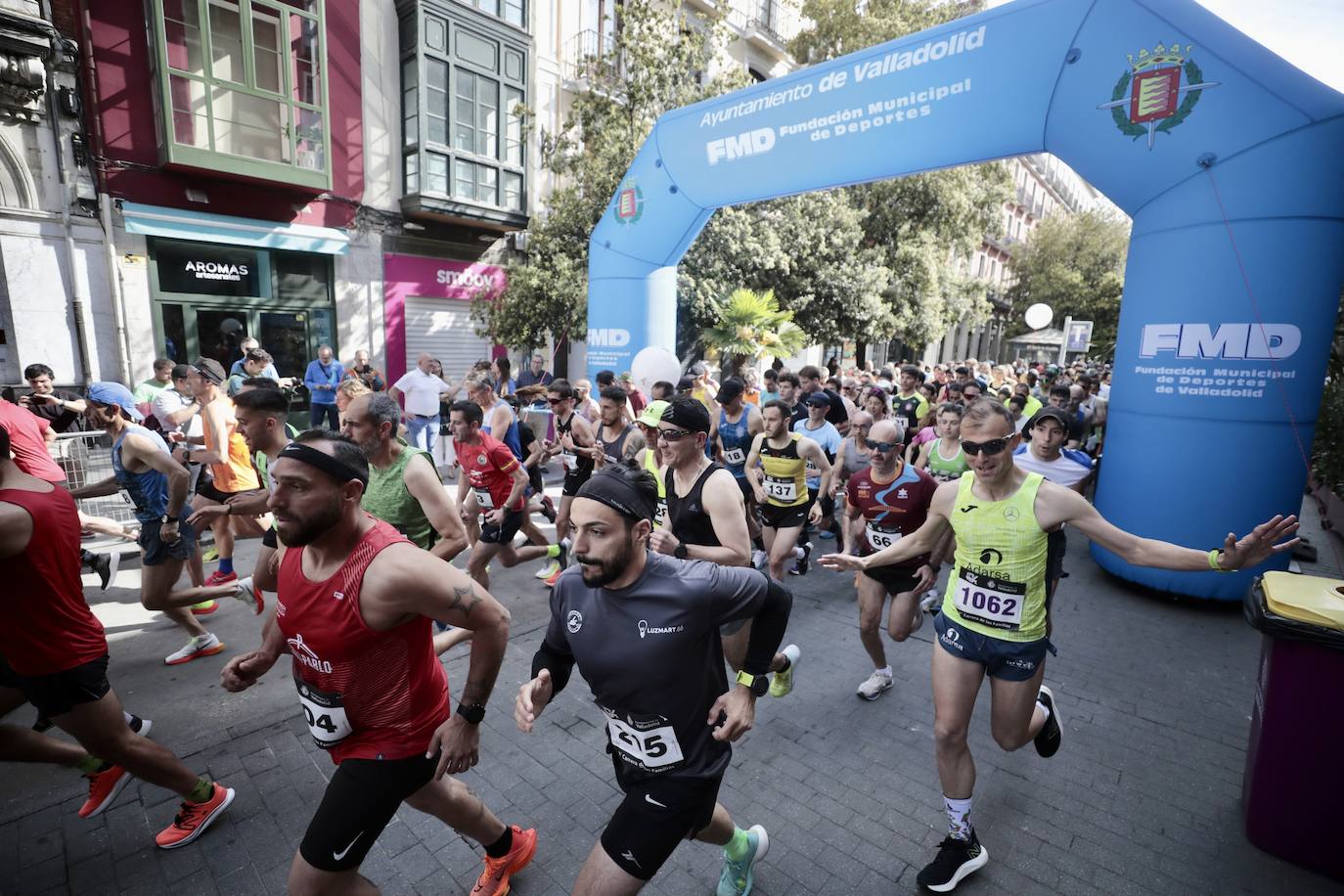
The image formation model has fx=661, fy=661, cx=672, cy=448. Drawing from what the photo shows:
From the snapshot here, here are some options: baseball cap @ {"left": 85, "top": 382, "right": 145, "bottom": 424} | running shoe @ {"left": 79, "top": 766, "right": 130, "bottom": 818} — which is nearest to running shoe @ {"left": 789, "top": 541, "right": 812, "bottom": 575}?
running shoe @ {"left": 79, "top": 766, "right": 130, "bottom": 818}

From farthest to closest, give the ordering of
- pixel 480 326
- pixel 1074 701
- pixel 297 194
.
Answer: pixel 480 326 → pixel 297 194 → pixel 1074 701

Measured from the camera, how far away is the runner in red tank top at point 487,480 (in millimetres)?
5482

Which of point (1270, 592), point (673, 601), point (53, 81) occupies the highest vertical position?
point (53, 81)

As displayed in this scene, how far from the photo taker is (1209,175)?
19.1 feet

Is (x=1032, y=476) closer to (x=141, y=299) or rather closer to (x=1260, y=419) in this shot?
(x=1260, y=419)

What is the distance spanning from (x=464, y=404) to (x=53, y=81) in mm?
11667

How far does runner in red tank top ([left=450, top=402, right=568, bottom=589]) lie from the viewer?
5.48 meters

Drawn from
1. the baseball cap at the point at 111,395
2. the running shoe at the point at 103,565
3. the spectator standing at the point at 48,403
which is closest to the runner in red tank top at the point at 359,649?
the baseball cap at the point at 111,395

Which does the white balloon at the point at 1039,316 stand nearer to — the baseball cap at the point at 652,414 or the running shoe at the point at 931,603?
the running shoe at the point at 931,603

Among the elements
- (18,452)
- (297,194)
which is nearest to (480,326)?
(297,194)

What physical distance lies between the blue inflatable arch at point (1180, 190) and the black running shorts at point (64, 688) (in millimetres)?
8048

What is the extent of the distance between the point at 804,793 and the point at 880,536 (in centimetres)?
189

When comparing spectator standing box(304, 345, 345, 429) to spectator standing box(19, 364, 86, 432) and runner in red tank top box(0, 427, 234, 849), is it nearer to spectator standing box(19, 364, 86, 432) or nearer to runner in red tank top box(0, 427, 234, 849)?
spectator standing box(19, 364, 86, 432)

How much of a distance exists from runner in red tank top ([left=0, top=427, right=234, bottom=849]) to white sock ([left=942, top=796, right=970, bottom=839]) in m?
3.56
